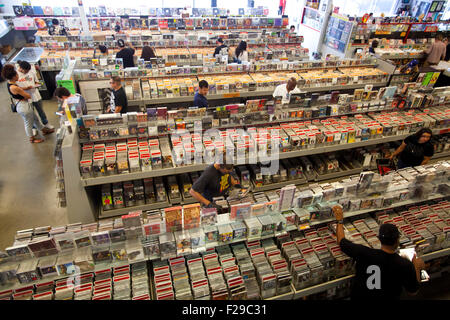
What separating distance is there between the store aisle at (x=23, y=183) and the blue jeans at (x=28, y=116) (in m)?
0.34

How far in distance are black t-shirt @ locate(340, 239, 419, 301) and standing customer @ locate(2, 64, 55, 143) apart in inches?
274

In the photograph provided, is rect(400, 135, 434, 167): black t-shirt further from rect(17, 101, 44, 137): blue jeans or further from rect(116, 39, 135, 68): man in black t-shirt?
rect(17, 101, 44, 137): blue jeans

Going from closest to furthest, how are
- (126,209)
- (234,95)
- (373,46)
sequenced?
(126,209) → (234,95) → (373,46)

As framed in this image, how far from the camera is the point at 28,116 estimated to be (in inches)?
266

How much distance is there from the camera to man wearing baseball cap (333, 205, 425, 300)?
277 centimetres

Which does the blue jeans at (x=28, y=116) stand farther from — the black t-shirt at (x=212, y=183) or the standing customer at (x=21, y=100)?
the black t-shirt at (x=212, y=183)

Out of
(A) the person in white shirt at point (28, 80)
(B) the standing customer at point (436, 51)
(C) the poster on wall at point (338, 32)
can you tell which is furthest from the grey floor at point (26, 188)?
(B) the standing customer at point (436, 51)

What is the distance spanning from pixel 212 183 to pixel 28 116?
17.5 ft

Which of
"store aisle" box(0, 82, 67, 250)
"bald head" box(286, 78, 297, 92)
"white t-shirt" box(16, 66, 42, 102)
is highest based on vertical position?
"bald head" box(286, 78, 297, 92)

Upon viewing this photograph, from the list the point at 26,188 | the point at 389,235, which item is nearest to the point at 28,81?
the point at 26,188

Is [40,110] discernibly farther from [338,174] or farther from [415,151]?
[415,151]

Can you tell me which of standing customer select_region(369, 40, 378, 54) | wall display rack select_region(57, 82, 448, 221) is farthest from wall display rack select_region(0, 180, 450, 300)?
standing customer select_region(369, 40, 378, 54)

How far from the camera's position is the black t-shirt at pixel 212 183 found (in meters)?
3.83
